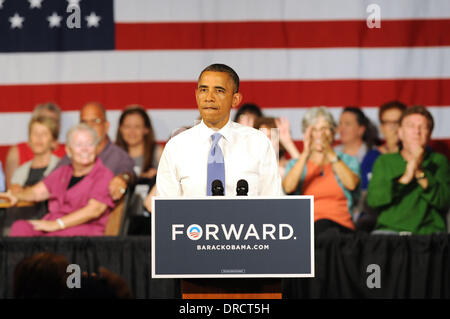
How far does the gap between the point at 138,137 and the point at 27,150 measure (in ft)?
3.11

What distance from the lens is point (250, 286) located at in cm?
298

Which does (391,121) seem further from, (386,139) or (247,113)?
(247,113)

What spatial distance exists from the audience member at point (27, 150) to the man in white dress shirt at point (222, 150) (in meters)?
3.43

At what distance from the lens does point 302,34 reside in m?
6.62

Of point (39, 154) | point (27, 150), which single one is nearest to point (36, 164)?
point (39, 154)

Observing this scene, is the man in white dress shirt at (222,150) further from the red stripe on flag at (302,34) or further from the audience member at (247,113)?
the red stripe on flag at (302,34)

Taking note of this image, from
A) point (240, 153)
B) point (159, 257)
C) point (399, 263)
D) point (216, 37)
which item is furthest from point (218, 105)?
point (216, 37)

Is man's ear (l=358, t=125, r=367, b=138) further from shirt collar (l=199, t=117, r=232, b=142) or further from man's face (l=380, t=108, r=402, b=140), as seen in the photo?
shirt collar (l=199, t=117, r=232, b=142)

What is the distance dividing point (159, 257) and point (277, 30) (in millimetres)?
4073

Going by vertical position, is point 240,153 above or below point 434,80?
below

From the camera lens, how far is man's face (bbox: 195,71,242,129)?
3078 millimetres

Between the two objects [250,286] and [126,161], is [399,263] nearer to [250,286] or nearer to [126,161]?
[126,161]

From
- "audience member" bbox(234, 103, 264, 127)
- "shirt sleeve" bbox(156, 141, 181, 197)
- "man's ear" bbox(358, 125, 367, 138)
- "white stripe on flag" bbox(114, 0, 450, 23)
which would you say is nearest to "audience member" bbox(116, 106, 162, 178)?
"audience member" bbox(234, 103, 264, 127)

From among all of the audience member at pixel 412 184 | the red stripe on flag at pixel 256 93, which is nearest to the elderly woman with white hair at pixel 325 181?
the audience member at pixel 412 184
